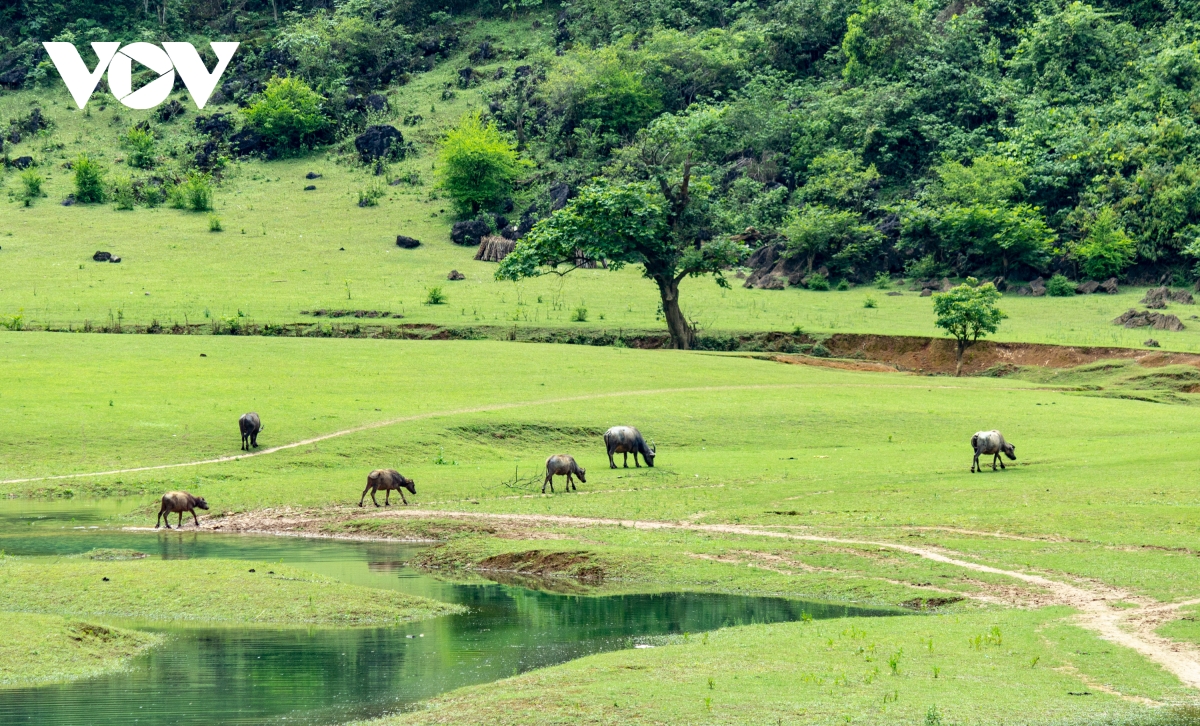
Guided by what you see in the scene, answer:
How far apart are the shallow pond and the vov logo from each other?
106m

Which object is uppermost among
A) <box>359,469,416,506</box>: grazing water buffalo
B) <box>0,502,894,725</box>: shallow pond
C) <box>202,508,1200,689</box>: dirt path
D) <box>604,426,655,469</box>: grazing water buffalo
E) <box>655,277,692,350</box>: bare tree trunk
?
<box>655,277,692,350</box>: bare tree trunk

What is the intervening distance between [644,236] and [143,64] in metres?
85.7

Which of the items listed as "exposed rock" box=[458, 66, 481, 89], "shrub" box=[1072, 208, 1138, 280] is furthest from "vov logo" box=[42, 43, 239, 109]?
"shrub" box=[1072, 208, 1138, 280]

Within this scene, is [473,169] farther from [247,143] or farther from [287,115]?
[247,143]

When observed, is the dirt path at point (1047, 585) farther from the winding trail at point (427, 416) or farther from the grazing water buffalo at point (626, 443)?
the grazing water buffalo at point (626, 443)

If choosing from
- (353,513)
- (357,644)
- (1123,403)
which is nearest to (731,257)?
(1123,403)

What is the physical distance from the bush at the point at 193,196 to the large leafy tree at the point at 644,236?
44.2m

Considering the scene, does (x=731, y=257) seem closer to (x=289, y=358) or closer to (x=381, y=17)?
(x=289, y=358)

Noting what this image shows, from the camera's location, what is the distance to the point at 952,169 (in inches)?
3681

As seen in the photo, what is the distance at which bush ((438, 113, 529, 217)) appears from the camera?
102188 millimetres

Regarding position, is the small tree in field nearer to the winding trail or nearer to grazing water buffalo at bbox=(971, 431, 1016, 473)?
the winding trail

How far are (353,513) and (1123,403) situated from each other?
34948 mm

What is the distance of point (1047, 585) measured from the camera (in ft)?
74.6

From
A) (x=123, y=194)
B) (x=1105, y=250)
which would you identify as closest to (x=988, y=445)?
(x=1105, y=250)
